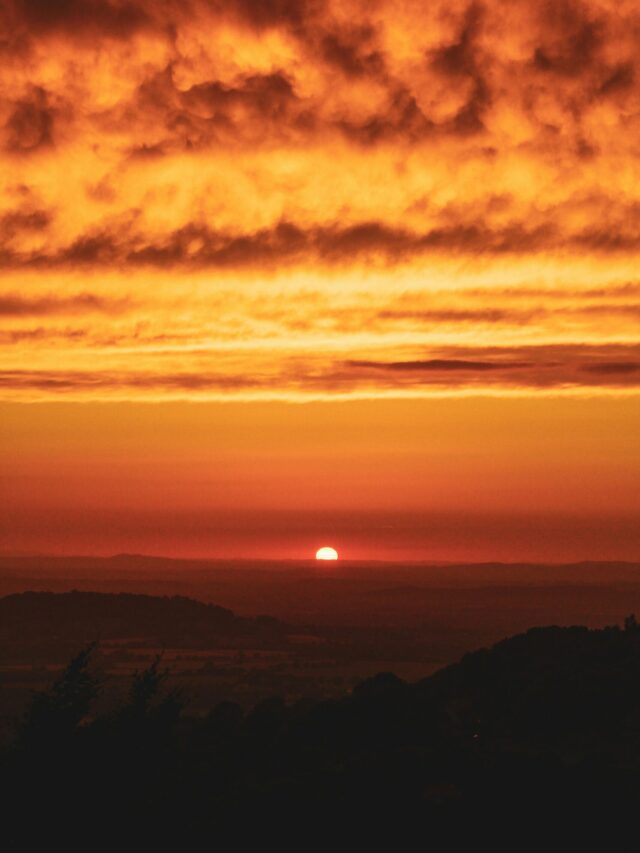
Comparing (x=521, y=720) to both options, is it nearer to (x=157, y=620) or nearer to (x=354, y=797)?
(x=354, y=797)

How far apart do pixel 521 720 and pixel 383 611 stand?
14308 cm

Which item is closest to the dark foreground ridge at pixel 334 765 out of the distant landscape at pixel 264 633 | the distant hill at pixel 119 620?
the distant landscape at pixel 264 633

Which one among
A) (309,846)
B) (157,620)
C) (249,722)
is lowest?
(309,846)

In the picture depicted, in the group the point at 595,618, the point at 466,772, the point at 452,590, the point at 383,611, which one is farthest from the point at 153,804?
the point at 452,590

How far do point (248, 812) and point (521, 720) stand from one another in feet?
26.8

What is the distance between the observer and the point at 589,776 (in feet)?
86.8

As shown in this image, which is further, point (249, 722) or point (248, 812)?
point (249, 722)

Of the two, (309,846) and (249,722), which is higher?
→ (249,722)

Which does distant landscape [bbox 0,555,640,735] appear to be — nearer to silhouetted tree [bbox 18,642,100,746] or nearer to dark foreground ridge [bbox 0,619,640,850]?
dark foreground ridge [bbox 0,619,640,850]

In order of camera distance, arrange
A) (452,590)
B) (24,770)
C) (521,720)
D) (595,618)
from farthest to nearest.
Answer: (452,590)
(595,618)
(521,720)
(24,770)

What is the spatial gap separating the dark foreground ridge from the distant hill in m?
92.9

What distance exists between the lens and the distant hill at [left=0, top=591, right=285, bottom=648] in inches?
4998

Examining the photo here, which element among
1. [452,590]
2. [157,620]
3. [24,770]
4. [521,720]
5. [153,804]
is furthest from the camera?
[452,590]

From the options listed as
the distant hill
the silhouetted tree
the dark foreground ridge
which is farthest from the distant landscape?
the silhouetted tree
